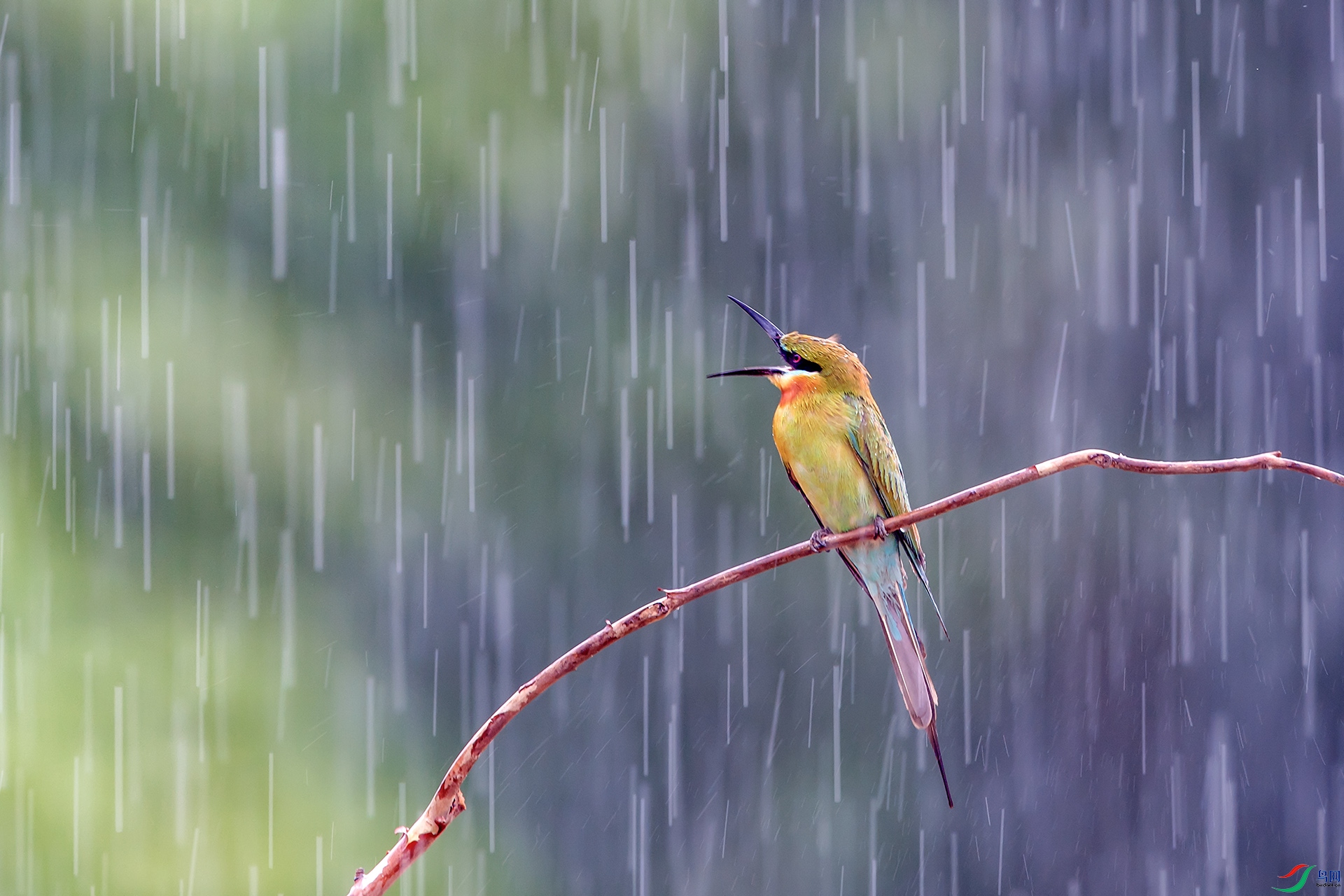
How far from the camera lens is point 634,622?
1.01 metres

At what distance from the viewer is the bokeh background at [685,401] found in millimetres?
7156

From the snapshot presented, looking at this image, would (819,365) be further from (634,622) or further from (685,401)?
(685,401)

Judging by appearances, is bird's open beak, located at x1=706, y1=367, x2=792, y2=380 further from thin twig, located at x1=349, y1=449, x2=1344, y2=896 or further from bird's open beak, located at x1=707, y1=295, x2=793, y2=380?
thin twig, located at x1=349, y1=449, x2=1344, y2=896

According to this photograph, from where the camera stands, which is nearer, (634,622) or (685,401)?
(634,622)

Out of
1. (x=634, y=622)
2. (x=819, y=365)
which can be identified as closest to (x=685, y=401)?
(x=819, y=365)

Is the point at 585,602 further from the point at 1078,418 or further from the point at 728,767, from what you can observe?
the point at 1078,418

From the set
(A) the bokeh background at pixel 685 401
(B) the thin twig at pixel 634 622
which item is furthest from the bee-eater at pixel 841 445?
(A) the bokeh background at pixel 685 401

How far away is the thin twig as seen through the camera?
83 cm

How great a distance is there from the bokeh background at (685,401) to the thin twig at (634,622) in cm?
624

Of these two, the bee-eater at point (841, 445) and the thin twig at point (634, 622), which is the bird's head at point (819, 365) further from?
the thin twig at point (634, 622)

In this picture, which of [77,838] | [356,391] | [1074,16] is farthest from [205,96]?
[1074,16]

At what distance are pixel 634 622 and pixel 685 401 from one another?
6652 mm

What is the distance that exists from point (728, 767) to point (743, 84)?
5.53 metres

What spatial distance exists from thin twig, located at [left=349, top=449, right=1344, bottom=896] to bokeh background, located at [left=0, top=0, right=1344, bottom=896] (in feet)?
20.5
